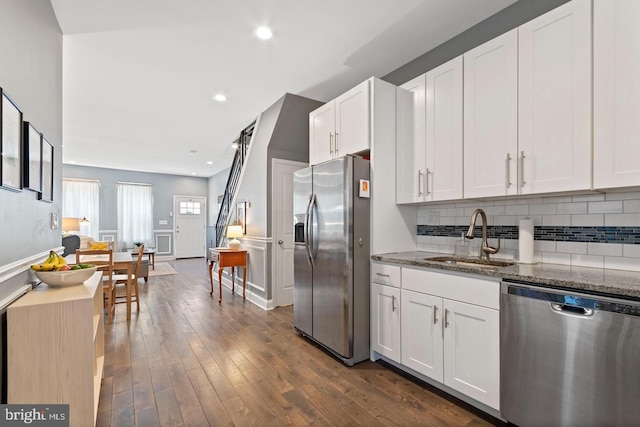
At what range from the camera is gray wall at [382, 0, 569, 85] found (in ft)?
7.25

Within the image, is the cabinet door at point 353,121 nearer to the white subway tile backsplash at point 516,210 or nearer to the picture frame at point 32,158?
the white subway tile backsplash at point 516,210

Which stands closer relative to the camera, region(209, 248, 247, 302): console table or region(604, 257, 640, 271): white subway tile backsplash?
region(604, 257, 640, 271): white subway tile backsplash

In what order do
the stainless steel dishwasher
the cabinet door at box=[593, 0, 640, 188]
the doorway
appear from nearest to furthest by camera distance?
the stainless steel dishwasher
the cabinet door at box=[593, 0, 640, 188]
the doorway

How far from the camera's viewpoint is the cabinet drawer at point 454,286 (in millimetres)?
1771

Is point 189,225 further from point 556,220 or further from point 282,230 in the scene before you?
point 556,220

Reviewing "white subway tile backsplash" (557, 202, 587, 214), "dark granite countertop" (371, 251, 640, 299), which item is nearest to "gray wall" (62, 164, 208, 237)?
"dark granite countertop" (371, 251, 640, 299)

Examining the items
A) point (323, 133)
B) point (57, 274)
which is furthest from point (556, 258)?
point (57, 274)

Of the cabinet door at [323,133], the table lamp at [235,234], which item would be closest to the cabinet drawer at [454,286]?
the cabinet door at [323,133]

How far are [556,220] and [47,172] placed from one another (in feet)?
12.1

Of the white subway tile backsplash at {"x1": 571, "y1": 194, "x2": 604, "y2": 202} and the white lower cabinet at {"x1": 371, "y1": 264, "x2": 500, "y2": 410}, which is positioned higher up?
the white subway tile backsplash at {"x1": 571, "y1": 194, "x2": 604, "y2": 202}

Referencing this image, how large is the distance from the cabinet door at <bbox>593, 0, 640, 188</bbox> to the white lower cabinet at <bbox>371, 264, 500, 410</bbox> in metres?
0.88

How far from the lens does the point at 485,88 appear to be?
2184mm

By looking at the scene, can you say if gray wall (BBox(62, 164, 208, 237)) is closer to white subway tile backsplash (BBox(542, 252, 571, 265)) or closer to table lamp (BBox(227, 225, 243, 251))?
table lamp (BBox(227, 225, 243, 251))

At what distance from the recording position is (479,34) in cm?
253
